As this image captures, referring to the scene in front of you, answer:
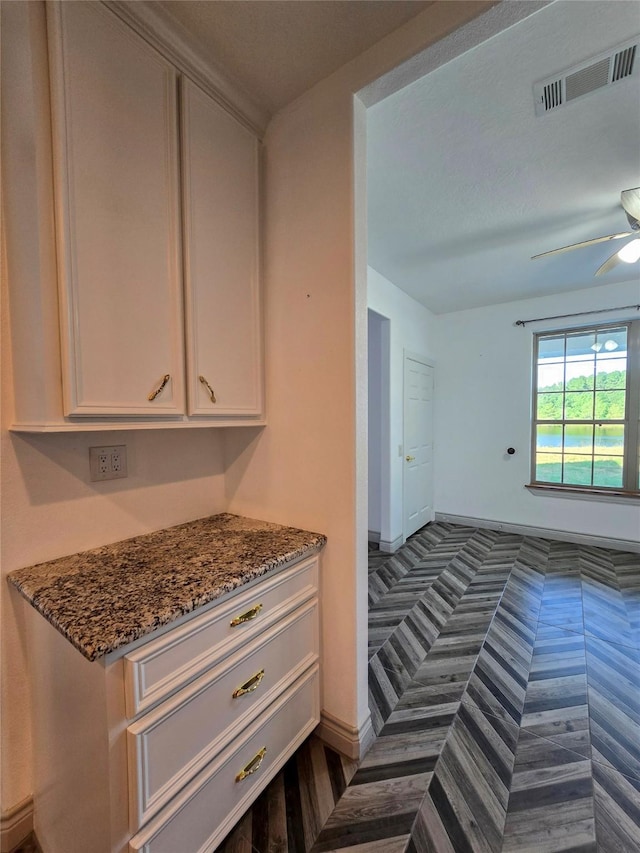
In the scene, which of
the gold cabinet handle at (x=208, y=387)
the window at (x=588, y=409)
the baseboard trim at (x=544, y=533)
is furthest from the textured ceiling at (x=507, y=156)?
the baseboard trim at (x=544, y=533)

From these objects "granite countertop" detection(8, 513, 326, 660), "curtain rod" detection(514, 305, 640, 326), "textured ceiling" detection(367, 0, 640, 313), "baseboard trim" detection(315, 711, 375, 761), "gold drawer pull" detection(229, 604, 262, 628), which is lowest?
"baseboard trim" detection(315, 711, 375, 761)

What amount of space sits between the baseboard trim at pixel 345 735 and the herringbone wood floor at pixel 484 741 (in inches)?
1.5

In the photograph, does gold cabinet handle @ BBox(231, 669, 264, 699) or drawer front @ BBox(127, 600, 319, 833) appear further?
gold cabinet handle @ BBox(231, 669, 264, 699)

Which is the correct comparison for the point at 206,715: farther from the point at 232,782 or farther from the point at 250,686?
the point at 232,782

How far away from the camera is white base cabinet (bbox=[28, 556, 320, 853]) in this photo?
2.67 feet

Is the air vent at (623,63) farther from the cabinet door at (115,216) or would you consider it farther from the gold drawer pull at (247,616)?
the gold drawer pull at (247,616)

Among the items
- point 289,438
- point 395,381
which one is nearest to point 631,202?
point 395,381

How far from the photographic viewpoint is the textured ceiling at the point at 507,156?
50.8 inches

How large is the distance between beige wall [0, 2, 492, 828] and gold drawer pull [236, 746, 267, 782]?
369 millimetres

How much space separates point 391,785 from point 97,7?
274 cm

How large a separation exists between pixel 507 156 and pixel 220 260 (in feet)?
5.28

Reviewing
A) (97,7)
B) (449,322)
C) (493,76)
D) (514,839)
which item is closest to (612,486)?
(449,322)

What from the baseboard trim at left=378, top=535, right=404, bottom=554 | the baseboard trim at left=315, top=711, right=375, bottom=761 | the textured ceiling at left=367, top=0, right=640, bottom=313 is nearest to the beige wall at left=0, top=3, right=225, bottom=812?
the baseboard trim at left=315, top=711, right=375, bottom=761

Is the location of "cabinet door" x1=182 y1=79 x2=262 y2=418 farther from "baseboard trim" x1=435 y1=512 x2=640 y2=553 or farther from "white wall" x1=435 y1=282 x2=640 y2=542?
"baseboard trim" x1=435 y1=512 x2=640 y2=553
